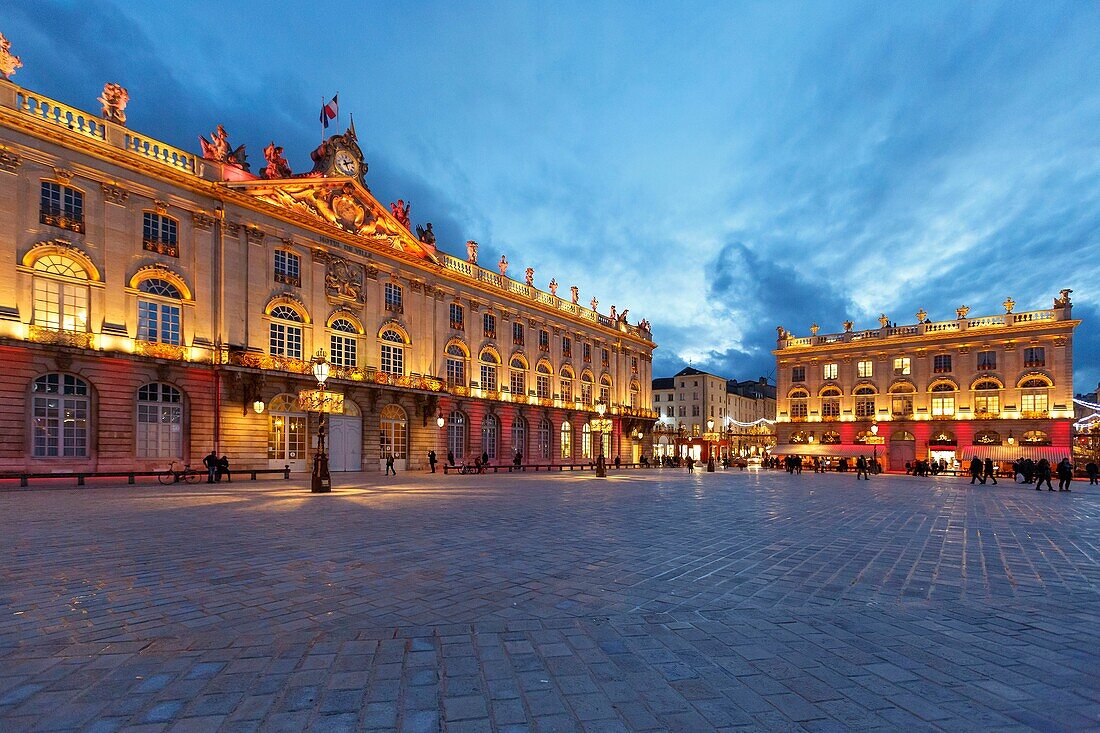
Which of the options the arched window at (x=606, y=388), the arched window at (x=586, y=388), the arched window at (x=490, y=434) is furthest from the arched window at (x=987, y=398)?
the arched window at (x=490, y=434)

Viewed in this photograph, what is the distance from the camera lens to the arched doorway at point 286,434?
30688 mm

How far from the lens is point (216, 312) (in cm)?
2917

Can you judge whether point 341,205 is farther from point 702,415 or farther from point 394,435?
point 702,415

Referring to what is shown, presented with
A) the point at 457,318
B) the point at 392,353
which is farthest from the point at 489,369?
the point at 392,353

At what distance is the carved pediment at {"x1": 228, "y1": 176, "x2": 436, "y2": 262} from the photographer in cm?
3209

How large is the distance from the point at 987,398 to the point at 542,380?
43757 millimetres

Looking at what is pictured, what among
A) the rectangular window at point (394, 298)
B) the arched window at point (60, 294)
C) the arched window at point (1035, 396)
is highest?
the rectangular window at point (394, 298)

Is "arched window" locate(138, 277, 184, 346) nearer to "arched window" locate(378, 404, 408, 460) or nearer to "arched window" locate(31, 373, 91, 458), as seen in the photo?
"arched window" locate(31, 373, 91, 458)

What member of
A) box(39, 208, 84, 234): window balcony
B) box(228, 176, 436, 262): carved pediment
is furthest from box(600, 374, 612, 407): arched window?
box(39, 208, 84, 234): window balcony

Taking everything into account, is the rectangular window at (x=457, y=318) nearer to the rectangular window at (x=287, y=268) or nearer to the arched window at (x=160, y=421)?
the rectangular window at (x=287, y=268)

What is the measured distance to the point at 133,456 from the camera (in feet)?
83.9

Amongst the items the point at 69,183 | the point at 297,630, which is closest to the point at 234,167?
the point at 69,183

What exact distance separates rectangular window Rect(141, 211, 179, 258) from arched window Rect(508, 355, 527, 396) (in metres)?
25.1

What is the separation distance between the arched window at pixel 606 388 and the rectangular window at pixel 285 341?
32080 millimetres
